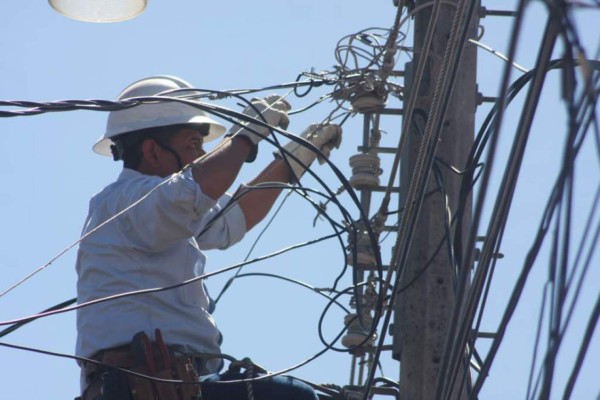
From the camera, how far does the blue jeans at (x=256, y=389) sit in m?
5.34

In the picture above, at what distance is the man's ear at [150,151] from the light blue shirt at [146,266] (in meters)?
0.27

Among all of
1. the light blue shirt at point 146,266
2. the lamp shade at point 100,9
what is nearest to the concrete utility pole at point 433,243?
the light blue shirt at point 146,266

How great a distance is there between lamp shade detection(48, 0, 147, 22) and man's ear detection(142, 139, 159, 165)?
2.24 ft

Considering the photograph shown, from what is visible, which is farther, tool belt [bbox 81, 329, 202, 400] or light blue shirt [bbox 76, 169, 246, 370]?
light blue shirt [bbox 76, 169, 246, 370]

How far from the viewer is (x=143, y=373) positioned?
17.1ft

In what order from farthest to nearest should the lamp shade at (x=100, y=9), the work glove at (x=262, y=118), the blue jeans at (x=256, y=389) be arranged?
the work glove at (x=262, y=118), the lamp shade at (x=100, y=9), the blue jeans at (x=256, y=389)

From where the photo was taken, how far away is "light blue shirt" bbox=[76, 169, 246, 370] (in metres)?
5.40

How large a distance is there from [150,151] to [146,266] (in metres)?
0.72

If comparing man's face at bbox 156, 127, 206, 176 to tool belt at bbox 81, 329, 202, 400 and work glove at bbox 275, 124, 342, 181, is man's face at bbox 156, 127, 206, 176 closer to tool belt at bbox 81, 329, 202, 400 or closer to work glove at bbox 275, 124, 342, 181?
work glove at bbox 275, 124, 342, 181

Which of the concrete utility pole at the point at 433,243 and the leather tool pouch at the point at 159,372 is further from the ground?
the concrete utility pole at the point at 433,243

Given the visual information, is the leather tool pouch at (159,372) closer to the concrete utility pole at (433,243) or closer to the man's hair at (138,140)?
the concrete utility pole at (433,243)

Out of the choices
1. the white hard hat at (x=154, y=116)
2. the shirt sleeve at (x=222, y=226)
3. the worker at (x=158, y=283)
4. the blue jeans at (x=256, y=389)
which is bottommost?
the blue jeans at (x=256, y=389)

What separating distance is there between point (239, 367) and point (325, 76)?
173 cm

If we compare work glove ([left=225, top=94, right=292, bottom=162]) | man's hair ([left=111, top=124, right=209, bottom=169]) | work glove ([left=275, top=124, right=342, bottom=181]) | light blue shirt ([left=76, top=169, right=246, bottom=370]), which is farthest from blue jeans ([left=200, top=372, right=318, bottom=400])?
work glove ([left=275, top=124, right=342, bottom=181])
